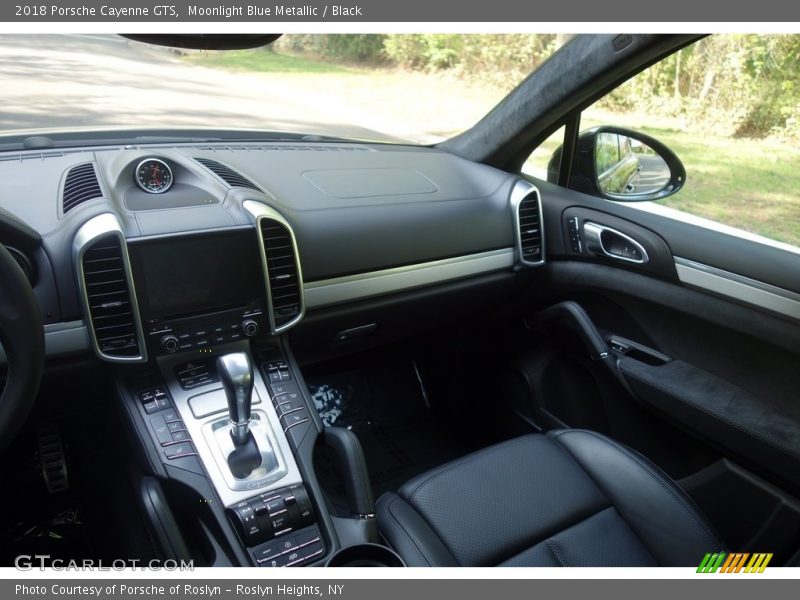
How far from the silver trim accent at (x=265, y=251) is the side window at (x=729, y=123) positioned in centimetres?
123

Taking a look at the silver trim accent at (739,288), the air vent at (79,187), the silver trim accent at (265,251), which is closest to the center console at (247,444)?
the silver trim accent at (265,251)

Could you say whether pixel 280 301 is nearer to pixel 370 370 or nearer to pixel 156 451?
pixel 156 451

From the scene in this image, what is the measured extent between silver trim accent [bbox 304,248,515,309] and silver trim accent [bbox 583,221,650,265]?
30cm

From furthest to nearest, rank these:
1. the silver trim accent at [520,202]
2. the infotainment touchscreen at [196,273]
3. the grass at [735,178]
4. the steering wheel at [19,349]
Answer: the silver trim accent at [520,202]
the grass at [735,178]
the infotainment touchscreen at [196,273]
the steering wheel at [19,349]

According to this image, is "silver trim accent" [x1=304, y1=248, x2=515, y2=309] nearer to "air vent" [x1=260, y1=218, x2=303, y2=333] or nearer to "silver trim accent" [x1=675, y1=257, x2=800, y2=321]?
"air vent" [x1=260, y1=218, x2=303, y2=333]

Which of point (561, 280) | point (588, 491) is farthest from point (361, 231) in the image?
point (588, 491)

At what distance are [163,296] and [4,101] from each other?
3.22 feet

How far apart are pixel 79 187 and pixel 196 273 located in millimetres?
428

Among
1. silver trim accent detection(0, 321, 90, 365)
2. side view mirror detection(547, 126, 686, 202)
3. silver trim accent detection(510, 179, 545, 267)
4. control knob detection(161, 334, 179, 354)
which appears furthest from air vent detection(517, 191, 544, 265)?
silver trim accent detection(0, 321, 90, 365)

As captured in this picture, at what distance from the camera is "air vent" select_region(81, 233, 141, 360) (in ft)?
5.71

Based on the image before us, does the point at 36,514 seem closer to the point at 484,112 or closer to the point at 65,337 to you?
the point at 65,337

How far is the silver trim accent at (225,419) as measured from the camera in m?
1.88

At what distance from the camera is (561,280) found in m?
2.70

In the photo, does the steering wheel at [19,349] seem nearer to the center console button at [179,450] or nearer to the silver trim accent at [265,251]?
the center console button at [179,450]
